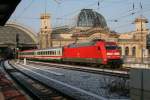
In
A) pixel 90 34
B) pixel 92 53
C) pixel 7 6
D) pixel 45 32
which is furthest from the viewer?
pixel 90 34

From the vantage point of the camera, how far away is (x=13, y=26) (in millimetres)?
191000

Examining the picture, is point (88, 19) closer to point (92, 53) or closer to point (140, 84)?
point (92, 53)

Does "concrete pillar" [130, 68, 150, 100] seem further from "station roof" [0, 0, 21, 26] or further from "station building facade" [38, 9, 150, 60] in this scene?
"station building facade" [38, 9, 150, 60]

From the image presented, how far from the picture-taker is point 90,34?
149 meters

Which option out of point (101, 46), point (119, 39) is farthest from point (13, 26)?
point (101, 46)

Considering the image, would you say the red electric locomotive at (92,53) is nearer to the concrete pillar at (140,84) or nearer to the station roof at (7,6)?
the station roof at (7,6)

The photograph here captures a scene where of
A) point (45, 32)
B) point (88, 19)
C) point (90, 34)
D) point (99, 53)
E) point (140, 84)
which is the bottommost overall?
point (140, 84)

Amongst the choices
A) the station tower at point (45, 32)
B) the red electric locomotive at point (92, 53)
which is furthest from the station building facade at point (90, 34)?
the red electric locomotive at point (92, 53)

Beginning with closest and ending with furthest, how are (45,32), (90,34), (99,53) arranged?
(99,53), (45,32), (90,34)

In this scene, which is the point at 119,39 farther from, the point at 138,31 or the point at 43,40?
the point at 43,40

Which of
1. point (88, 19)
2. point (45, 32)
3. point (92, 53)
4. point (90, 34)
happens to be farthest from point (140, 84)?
point (88, 19)

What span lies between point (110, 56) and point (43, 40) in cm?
10103

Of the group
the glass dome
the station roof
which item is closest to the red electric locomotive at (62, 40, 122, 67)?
the station roof

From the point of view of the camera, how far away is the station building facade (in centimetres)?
14838
